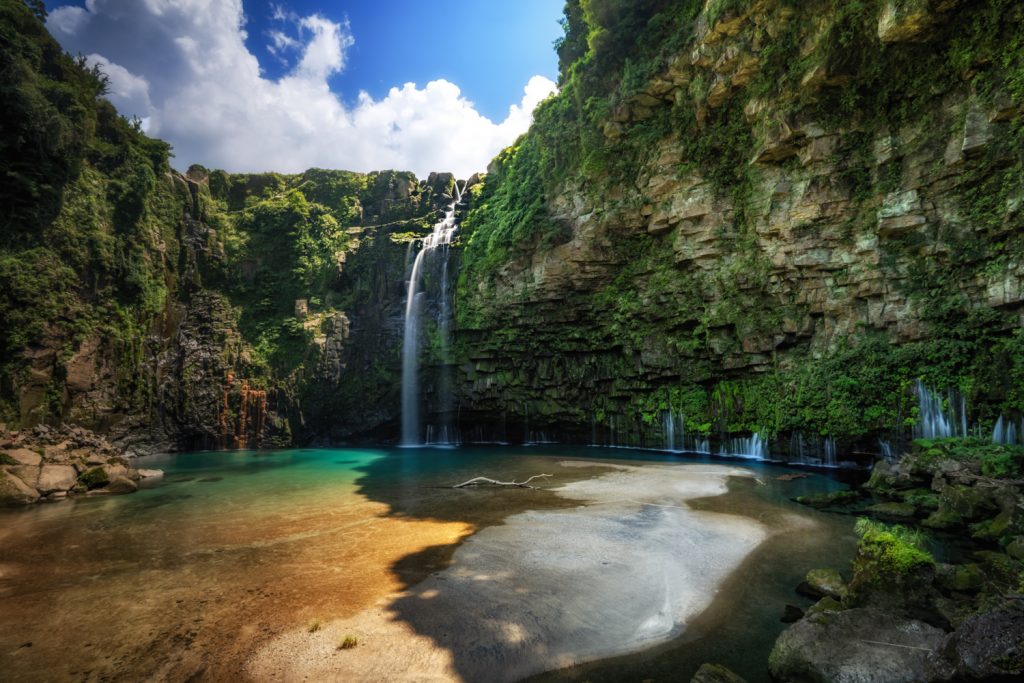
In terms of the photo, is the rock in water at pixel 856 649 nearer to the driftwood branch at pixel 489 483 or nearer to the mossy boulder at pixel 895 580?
the mossy boulder at pixel 895 580

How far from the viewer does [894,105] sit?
15508 millimetres

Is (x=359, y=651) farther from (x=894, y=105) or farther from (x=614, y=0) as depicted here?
(x=614, y=0)

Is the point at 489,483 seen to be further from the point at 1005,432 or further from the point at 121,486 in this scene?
the point at 1005,432

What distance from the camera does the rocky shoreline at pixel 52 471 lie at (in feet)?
42.4

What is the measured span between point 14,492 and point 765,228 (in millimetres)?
25747

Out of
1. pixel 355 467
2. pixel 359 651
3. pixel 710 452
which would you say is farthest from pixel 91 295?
pixel 710 452

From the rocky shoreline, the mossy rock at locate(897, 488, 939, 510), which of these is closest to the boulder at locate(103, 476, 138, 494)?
the rocky shoreline

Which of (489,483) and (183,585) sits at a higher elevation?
(183,585)

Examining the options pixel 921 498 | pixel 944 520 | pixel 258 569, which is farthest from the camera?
pixel 921 498

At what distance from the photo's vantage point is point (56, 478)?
45.6ft

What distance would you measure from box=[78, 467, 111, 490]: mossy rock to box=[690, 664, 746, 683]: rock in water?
59.4 feet

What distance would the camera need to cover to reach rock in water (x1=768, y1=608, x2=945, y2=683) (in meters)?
4.17

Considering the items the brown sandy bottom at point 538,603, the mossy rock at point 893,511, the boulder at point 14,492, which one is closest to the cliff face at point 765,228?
the mossy rock at point 893,511

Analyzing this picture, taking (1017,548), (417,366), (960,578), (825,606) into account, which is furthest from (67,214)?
(1017,548)
